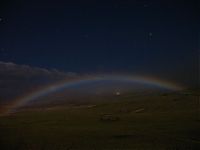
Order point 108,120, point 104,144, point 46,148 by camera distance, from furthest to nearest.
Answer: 1. point 108,120
2. point 104,144
3. point 46,148

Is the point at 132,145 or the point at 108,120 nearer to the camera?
the point at 132,145

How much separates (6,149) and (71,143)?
227 inches

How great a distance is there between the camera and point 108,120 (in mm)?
54969

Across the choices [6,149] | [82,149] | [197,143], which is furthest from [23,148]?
[197,143]

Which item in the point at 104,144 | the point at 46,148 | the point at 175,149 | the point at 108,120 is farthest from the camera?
the point at 108,120

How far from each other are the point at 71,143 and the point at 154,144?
7.20 meters

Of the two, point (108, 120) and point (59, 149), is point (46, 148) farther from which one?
point (108, 120)

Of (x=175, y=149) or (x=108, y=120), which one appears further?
(x=108, y=120)

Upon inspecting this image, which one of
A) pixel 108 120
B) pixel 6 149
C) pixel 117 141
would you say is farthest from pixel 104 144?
pixel 108 120

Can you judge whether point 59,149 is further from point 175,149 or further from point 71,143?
point 175,149

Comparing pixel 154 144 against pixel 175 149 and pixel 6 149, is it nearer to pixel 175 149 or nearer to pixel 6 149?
pixel 175 149

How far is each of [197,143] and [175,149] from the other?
11.4ft

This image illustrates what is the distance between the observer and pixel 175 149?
2117cm

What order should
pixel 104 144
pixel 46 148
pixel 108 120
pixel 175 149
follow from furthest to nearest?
pixel 108 120, pixel 104 144, pixel 46 148, pixel 175 149
